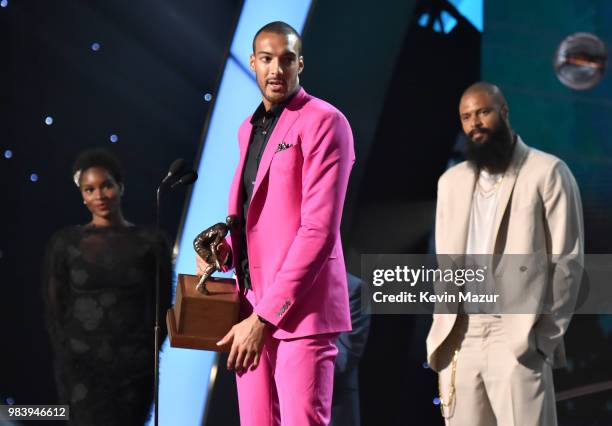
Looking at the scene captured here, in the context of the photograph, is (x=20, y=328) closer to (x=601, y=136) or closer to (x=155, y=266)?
(x=155, y=266)

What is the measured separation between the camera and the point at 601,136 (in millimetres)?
4457

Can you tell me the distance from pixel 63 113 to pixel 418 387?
8.20 feet

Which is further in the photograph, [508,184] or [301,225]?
[508,184]

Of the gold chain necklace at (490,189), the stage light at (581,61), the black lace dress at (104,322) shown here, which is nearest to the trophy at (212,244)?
the gold chain necklace at (490,189)

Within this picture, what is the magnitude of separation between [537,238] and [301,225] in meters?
→ 1.45

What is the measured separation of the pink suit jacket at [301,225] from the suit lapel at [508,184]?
47.8 inches

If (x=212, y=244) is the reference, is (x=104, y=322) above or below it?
below

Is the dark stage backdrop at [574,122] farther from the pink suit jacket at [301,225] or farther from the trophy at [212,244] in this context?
the trophy at [212,244]

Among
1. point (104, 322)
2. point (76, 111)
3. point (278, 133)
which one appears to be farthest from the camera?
point (76, 111)

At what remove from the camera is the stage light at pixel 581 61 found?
Answer: 4457 millimetres

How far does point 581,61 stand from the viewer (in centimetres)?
450

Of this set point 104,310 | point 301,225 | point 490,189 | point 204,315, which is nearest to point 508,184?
point 490,189

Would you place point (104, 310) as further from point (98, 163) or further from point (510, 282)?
point (510, 282)

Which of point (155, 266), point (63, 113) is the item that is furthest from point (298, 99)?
point (63, 113)
